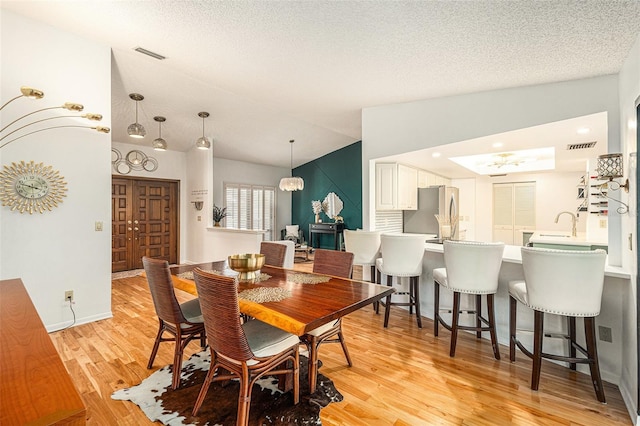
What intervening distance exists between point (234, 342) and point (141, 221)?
5.88 m

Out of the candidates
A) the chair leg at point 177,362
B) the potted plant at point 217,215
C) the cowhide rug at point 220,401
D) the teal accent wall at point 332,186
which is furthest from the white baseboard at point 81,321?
the teal accent wall at point 332,186

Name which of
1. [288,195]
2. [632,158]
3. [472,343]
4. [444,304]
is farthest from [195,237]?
[632,158]

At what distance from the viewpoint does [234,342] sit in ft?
5.29

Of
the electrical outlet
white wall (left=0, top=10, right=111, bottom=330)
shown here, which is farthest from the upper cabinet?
white wall (left=0, top=10, right=111, bottom=330)

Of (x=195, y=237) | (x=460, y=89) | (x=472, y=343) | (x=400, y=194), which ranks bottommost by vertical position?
(x=472, y=343)

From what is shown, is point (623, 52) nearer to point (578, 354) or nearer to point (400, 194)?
point (578, 354)

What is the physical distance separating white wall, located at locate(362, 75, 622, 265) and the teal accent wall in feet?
10.6

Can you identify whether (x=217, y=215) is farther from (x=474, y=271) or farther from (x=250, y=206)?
(x=474, y=271)

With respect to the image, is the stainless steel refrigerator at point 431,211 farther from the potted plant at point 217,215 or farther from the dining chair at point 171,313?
the potted plant at point 217,215

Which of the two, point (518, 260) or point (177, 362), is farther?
point (518, 260)

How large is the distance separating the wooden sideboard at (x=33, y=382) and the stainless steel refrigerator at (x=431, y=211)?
4.37 metres

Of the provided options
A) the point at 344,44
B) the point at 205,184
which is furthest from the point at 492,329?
the point at 205,184

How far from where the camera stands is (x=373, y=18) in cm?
225

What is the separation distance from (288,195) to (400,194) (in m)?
5.55
